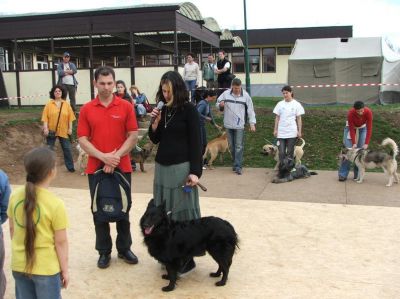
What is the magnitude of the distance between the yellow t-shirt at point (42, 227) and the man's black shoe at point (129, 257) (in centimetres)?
178

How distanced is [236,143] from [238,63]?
956 inches

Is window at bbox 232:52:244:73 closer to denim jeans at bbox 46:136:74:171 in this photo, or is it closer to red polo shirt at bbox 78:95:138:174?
denim jeans at bbox 46:136:74:171

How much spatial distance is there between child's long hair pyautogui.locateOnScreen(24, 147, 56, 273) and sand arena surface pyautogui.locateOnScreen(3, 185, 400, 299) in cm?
128

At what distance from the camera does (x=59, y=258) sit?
268 centimetres

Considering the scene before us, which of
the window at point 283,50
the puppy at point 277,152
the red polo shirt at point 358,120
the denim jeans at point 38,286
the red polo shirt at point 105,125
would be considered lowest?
the puppy at point 277,152

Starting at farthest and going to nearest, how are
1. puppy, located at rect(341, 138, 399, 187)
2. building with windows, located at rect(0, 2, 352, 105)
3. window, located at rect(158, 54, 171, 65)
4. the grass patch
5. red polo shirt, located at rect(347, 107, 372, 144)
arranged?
window, located at rect(158, 54, 171, 65) → building with windows, located at rect(0, 2, 352, 105) → the grass patch → red polo shirt, located at rect(347, 107, 372, 144) → puppy, located at rect(341, 138, 399, 187)

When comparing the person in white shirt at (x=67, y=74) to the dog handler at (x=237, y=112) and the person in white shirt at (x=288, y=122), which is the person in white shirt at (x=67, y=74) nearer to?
the dog handler at (x=237, y=112)

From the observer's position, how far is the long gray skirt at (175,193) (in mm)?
4004

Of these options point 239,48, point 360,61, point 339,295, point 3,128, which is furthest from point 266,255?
point 239,48

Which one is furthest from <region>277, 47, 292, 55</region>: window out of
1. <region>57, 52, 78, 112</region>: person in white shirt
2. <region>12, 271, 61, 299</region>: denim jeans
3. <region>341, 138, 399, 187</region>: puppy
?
<region>12, 271, 61, 299</region>: denim jeans

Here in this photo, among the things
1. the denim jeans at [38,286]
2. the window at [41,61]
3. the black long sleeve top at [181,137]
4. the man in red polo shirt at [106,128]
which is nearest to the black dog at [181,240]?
the black long sleeve top at [181,137]

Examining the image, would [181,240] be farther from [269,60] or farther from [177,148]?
[269,60]

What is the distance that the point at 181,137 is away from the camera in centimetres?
396

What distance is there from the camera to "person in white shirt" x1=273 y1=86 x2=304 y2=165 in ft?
27.9
